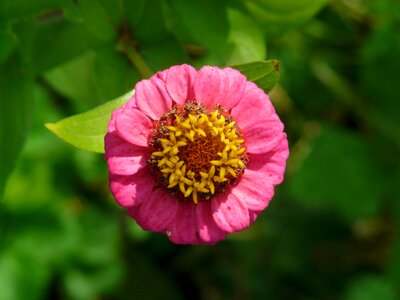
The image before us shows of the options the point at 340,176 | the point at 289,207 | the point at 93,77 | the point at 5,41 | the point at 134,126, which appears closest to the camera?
the point at 134,126

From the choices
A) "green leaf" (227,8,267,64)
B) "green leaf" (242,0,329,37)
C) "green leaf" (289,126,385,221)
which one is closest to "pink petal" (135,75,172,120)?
"green leaf" (227,8,267,64)

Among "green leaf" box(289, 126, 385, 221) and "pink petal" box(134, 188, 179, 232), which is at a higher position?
"pink petal" box(134, 188, 179, 232)

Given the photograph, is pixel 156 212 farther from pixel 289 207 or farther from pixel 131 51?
pixel 289 207

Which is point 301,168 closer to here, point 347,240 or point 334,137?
point 334,137

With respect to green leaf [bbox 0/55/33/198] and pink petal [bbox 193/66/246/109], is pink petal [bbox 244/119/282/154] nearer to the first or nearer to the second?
pink petal [bbox 193/66/246/109]

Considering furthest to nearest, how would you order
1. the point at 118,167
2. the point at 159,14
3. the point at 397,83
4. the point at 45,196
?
the point at 397,83
the point at 45,196
the point at 159,14
the point at 118,167

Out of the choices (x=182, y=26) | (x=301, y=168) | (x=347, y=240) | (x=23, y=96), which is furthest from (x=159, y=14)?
(x=347, y=240)

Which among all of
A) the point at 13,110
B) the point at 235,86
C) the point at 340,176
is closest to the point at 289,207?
the point at 340,176
